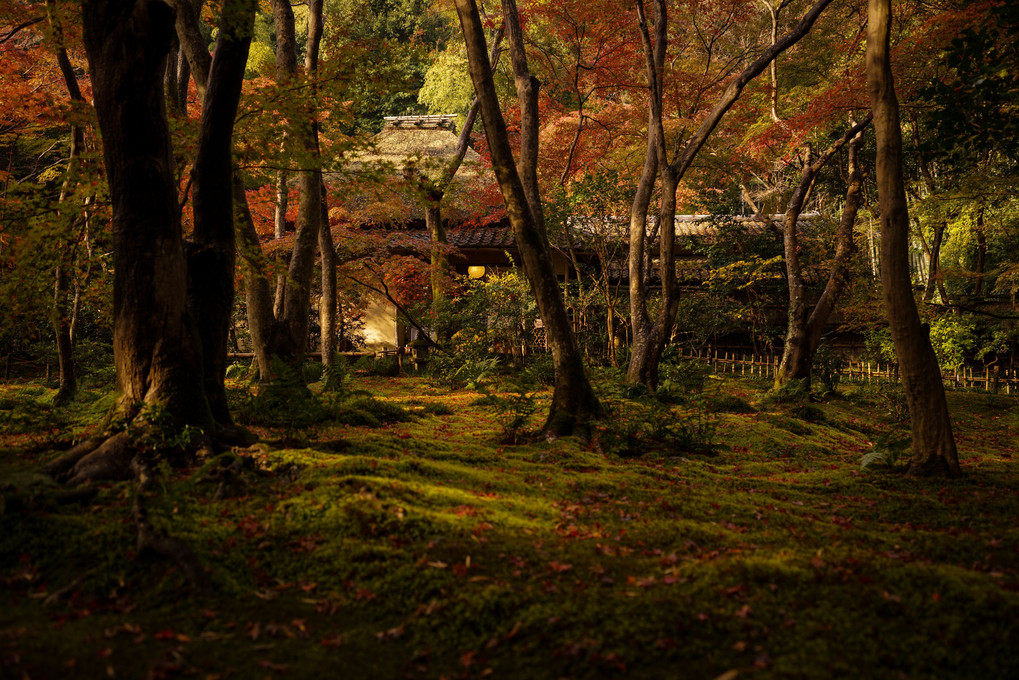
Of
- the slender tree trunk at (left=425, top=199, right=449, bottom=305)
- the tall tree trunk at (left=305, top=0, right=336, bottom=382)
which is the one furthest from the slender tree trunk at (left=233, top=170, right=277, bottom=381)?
the slender tree trunk at (left=425, top=199, right=449, bottom=305)

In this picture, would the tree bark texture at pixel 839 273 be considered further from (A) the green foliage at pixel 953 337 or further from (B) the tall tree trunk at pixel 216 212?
(B) the tall tree trunk at pixel 216 212

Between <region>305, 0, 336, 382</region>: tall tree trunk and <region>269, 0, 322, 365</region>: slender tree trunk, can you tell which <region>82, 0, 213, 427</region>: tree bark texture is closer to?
<region>269, 0, 322, 365</region>: slender tree trunk

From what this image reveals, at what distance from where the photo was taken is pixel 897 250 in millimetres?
5406

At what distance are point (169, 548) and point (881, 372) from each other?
1573cm

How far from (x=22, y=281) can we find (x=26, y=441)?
165 centimetres

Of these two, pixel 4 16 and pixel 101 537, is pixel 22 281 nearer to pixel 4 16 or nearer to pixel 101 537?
pixel 101 537

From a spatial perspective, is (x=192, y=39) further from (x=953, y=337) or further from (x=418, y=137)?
(x=953, y=337)

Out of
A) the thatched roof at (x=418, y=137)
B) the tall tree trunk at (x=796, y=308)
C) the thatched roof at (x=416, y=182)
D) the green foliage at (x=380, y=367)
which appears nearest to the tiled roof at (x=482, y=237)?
the thatched roof at (x=416, y=182)

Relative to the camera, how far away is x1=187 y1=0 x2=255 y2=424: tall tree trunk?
5.40 meters

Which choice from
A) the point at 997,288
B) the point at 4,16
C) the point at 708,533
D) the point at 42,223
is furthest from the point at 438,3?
the point at 997,288

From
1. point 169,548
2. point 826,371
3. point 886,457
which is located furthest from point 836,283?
point 169,548

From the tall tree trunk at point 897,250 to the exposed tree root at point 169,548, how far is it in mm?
5582

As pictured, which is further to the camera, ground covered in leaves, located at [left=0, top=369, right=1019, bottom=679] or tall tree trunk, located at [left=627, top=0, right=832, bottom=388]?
tall tree trunk, located at [left=627, top=0, right=832, bottom=388]

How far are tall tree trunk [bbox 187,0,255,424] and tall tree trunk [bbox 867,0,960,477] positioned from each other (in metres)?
5.50
